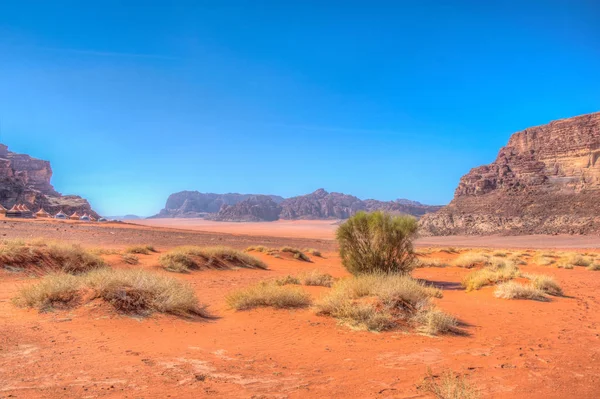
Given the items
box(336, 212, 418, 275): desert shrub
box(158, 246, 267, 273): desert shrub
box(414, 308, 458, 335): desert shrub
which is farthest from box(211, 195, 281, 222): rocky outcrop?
box(414, 308, 458, 335): desert shrub

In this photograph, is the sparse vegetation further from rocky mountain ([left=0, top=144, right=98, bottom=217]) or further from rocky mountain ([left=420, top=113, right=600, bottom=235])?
rocky mountain ([left=420, top=113, right=600, bottom=235])

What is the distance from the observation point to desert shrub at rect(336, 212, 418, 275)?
50.5 feet

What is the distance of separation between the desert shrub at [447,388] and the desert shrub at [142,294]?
550cm

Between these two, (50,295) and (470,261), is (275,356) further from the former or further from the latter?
(470,261)

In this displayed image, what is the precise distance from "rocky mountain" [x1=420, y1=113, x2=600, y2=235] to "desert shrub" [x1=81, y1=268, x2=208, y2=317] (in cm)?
6276

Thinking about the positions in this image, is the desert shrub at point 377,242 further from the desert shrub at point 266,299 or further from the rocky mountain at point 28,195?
the rocky mountain at point 28,195

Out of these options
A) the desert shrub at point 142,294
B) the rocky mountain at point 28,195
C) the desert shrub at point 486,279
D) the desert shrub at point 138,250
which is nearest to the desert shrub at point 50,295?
the desert shrub at point 142,294

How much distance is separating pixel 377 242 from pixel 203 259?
9739 mm

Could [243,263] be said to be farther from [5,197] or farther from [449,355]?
[5,197]

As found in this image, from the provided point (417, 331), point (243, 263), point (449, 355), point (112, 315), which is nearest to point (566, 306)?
point (417, 331)

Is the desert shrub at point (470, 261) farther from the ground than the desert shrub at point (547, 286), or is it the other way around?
the desert shrub at point (547, 286)

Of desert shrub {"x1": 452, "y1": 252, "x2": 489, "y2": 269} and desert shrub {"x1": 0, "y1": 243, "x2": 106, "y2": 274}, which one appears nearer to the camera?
desert shrub {"x1": 0, "y1": 243, "x2": 106, "y2": 274}

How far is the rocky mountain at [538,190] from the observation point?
61906mm

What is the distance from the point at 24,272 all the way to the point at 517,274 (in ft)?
60.0
